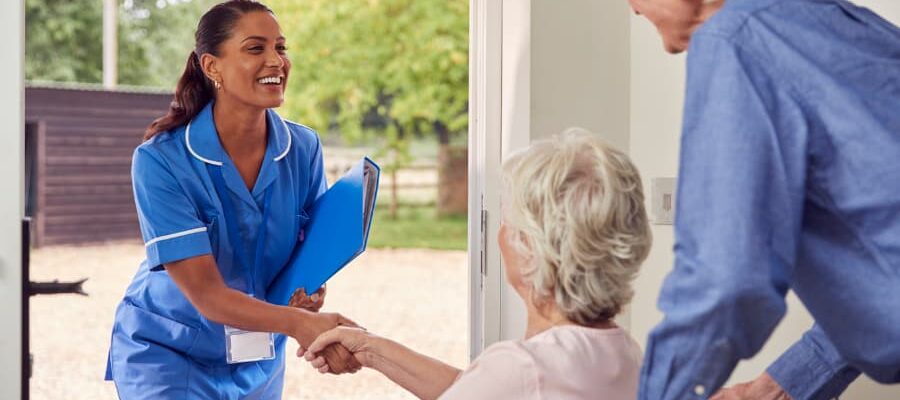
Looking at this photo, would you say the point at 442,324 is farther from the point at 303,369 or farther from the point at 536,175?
the point at 536,175

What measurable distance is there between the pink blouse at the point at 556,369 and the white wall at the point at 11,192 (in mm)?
926

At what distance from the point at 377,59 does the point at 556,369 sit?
11.9 metres

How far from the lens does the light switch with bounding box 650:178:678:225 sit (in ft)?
7.12

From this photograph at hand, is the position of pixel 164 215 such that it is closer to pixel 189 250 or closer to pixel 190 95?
pixel 189 250

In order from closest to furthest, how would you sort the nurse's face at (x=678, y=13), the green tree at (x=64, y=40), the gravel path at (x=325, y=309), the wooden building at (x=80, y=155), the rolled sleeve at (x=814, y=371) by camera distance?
1. the nurse's face at (x=678, y=13)
2. the rolled sleeve at (x=814, y=371)
3. the gravel path at (x=325, y=309)
4. the wooden building at (x=80, y=155)
5. the green tree at (x=64, y=40)

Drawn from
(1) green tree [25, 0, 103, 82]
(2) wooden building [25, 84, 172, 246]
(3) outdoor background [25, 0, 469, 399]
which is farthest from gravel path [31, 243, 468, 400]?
(1) green tree [25, 0, 103, 82]

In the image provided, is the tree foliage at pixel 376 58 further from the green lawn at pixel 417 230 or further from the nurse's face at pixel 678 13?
the nurse's face at pixel 678 13

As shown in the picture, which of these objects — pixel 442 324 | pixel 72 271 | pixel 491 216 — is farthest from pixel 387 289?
pixel 491 216

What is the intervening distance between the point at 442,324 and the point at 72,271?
350 cm

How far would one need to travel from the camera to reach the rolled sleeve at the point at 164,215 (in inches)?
75.9

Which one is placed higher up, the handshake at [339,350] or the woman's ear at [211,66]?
the woman's ear at [211,66]

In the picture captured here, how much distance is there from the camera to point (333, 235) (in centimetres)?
201

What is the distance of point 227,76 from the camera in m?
2.10

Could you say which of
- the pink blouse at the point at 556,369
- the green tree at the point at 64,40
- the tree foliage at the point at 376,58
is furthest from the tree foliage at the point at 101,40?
the pink blouse at the point at 556,369
